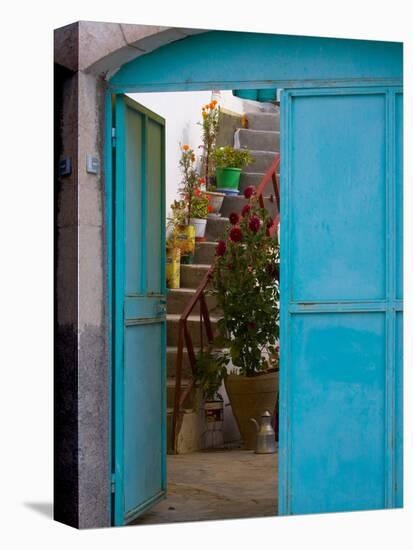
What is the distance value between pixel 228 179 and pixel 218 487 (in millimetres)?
3957

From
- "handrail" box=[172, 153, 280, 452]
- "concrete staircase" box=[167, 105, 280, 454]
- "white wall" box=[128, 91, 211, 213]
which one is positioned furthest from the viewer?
"white wall" box=[128, 91, 211, 213]

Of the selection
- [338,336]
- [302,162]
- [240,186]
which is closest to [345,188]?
[302,162]

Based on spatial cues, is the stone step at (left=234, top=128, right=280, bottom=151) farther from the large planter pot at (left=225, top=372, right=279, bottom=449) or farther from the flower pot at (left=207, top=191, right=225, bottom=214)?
the large planter pot at (left=225, top=372, right=279, bottom=449)

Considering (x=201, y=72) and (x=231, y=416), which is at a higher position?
(x=201, y=72)

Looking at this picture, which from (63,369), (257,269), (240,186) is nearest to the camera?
(63,369)

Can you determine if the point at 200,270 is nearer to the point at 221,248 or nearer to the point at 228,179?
the point at 228,179

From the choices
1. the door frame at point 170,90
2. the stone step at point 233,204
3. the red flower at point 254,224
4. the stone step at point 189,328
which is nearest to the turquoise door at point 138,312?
A: the door frame at point 170,90

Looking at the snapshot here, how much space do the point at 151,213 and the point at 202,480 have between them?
6.35 ft

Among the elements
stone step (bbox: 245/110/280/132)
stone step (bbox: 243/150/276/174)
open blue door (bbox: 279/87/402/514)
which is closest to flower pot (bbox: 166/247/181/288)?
stone step (bbox: 243/150/276/174)

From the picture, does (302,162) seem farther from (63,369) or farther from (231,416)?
(231,416)

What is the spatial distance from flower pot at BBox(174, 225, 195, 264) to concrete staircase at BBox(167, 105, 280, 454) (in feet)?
0.37

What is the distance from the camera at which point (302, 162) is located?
5.21 meters

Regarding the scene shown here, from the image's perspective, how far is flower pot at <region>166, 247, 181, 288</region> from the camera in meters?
8.89

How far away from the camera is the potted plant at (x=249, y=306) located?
309 inches
